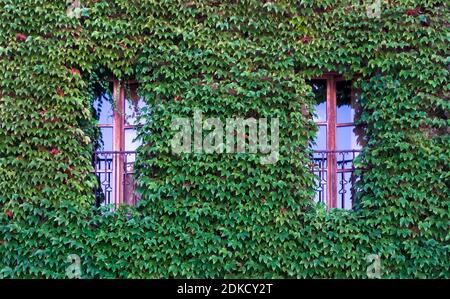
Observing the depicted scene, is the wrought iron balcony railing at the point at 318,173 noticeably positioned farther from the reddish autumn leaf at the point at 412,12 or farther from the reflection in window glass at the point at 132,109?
the reddish autumn leaf at the point at 412,12

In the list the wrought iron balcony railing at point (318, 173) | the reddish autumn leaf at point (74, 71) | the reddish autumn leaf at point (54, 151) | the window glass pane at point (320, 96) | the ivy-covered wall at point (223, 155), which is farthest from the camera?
the window glass pane at point (320, 96)

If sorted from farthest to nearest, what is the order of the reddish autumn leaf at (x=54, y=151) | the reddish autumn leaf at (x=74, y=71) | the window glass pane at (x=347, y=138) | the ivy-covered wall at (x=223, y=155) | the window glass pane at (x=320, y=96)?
Result: the window glass pane at (x=320, y=96), the window glass pane at (x=347, y=138), the reddish autumn leaf at (x=74, y=71), the reddish autumn leaf at (x=54, y=151), the ivy-covered wall at (x=223, y=155)

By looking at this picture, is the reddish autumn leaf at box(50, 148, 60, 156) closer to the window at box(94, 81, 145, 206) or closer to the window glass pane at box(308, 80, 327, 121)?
the window at box(94, 81, 145, 206)

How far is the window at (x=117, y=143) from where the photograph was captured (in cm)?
675

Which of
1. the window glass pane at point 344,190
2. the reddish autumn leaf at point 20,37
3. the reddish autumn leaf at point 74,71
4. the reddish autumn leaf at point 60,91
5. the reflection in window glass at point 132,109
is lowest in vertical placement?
the window glass pane at point 344,190

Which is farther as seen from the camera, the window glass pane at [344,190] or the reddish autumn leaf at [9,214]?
the window glass pane at [344,190]

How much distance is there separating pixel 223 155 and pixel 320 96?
145 centimetres

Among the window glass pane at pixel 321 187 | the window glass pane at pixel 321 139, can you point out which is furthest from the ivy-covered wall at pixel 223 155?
the window glass pane at pixel 321 139

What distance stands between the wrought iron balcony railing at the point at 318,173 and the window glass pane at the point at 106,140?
118mm

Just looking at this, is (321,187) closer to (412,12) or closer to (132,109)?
(412,12)

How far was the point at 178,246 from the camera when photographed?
6.37m

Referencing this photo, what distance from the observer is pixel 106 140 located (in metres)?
6.92

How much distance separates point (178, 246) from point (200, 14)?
264 cm
